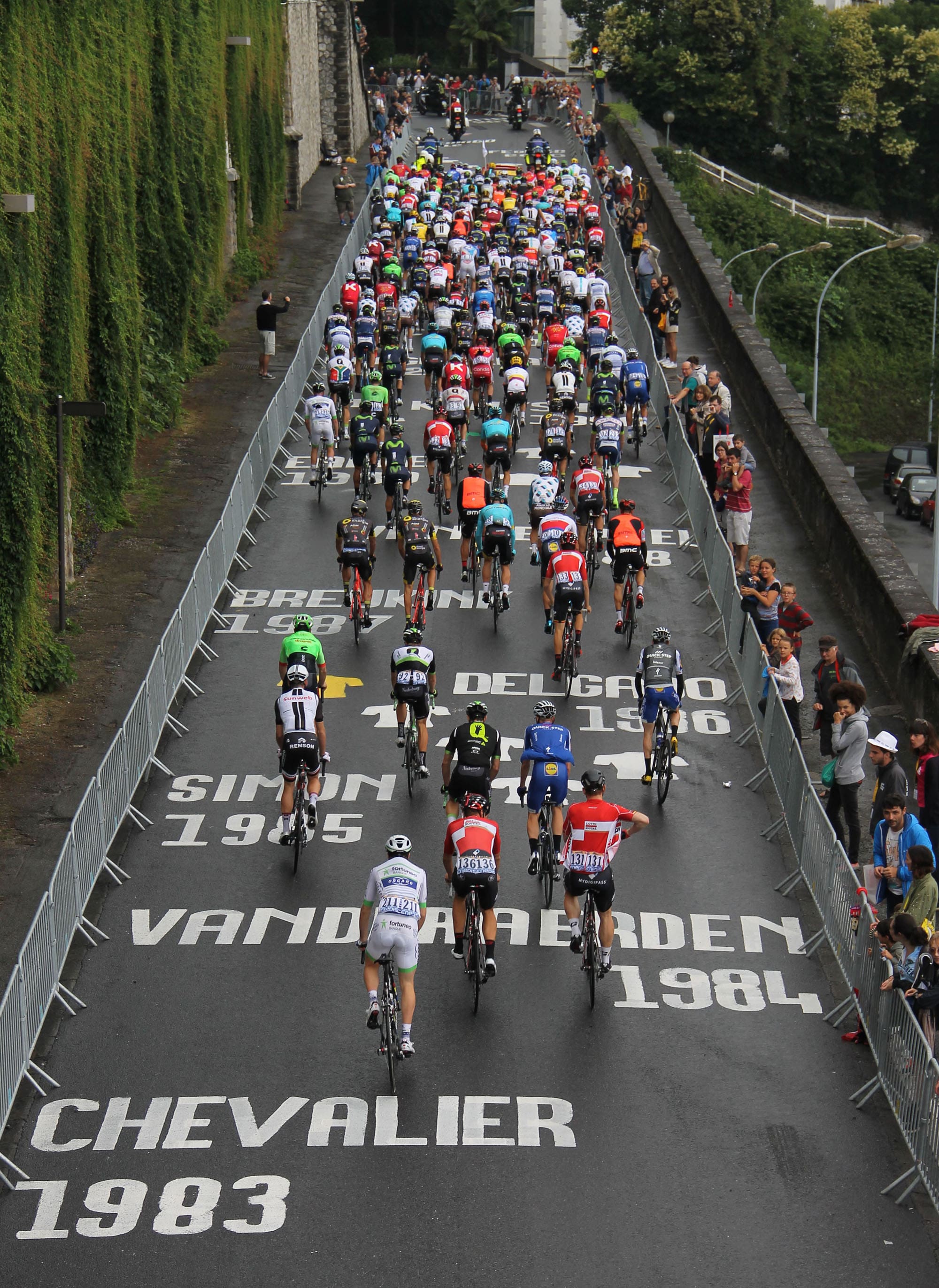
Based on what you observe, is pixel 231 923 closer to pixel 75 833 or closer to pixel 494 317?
pixel 75 833

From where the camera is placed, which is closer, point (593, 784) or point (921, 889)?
point (921, 889)

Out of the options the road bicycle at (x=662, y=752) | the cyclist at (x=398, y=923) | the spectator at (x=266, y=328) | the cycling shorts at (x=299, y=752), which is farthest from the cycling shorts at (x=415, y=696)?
the spectator at (x=266, y=328)

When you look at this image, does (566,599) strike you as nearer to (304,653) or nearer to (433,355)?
(304,653)

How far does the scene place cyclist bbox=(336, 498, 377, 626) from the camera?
23141 mm

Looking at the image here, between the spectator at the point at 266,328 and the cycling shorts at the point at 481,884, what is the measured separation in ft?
76.5

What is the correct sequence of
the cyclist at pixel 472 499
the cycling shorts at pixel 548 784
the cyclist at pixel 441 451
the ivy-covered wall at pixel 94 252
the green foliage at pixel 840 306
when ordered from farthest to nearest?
1. the green foliage at pixel 840 306
2. the cyclist at pixel 441 451
3. the cyclist at pixel 472 499
4. the ivy-covered wall at pixel 94 252
5. the cycling shorts at pixel 548 784

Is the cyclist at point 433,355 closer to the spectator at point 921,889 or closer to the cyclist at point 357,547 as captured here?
the cyclist at point 357,547

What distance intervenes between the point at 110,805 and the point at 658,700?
17.0 ft

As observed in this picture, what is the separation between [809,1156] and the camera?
42.2 ft

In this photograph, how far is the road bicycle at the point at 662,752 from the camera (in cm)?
1870

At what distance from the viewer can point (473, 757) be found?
53.6 feet

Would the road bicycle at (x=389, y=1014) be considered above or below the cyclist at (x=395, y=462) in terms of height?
below

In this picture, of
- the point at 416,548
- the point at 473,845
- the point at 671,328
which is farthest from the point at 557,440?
the point at 473,845

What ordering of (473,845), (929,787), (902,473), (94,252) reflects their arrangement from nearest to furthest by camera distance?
(473,845) → (929,787) → (94,252) → (902,473)
